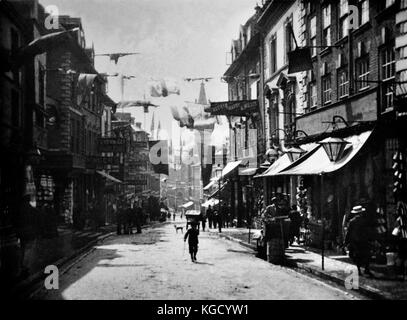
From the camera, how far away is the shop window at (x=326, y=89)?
870 inches

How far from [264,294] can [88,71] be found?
111ft

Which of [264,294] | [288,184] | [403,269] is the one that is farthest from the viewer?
[288,184]

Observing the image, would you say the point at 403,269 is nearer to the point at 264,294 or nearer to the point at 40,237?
the point at 264,294

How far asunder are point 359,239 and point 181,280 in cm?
407

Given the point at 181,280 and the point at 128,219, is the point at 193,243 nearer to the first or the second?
the point at 181,280

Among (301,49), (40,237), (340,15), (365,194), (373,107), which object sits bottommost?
(40,237)

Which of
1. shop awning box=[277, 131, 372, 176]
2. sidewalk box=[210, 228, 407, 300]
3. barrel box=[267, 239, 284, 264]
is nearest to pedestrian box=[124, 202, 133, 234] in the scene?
sidewalk box=[210, 228, 407, 300]

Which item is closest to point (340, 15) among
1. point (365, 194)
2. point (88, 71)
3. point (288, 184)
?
point (365, 194)

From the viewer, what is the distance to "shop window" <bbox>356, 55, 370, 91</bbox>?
731 inches

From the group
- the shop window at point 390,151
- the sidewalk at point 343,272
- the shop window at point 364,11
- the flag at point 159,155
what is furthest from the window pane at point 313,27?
the flag at point 159,155

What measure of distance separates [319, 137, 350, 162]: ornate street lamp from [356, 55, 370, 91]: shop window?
3486mm

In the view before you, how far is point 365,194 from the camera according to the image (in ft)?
58.1
